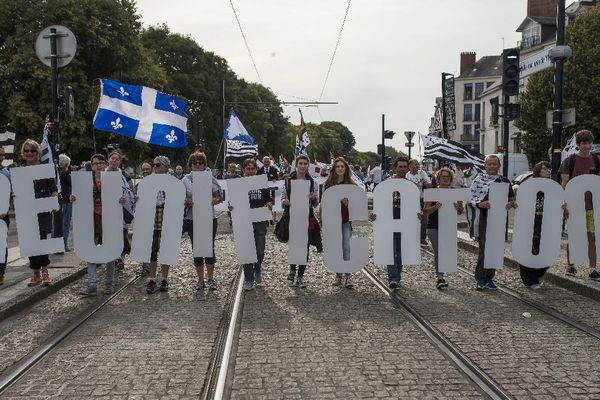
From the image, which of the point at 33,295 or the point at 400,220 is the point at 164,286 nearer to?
the point at 33,295

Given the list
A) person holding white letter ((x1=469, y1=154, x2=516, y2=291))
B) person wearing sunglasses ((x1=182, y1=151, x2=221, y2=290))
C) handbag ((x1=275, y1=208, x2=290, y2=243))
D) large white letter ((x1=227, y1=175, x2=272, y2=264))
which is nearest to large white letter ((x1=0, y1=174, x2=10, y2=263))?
person wearing sunglasses ((x1=182, y1=151, x2=221, y2=290))

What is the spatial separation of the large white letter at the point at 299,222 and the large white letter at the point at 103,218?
2.28m

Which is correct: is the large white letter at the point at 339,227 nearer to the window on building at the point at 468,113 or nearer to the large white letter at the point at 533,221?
the large white letter at the point at 533,221

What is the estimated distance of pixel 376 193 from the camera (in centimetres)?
854

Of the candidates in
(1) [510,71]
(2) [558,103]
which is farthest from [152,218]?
(1) [510,71]

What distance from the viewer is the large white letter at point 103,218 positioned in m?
8.19

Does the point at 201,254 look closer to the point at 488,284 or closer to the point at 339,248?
the point at 339,248

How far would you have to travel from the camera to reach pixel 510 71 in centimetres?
1216

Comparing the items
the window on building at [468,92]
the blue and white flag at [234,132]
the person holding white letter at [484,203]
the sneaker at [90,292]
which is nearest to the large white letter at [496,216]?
the person holding white letter at [484,203]

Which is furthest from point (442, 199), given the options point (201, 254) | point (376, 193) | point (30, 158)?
point (30, 158)

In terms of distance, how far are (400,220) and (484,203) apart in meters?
1.12

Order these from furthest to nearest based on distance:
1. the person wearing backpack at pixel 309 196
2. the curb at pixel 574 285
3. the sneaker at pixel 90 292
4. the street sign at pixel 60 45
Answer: the street sign at pixel 60 45 < the person wearing backpack at pixel 309 196 < the sneaker at pixel 90 292 < the curb at pixel 574 285

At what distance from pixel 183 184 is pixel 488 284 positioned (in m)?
4.30

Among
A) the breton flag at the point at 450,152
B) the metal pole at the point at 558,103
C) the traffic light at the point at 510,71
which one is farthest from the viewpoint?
the breton flag at the point at 450,152
